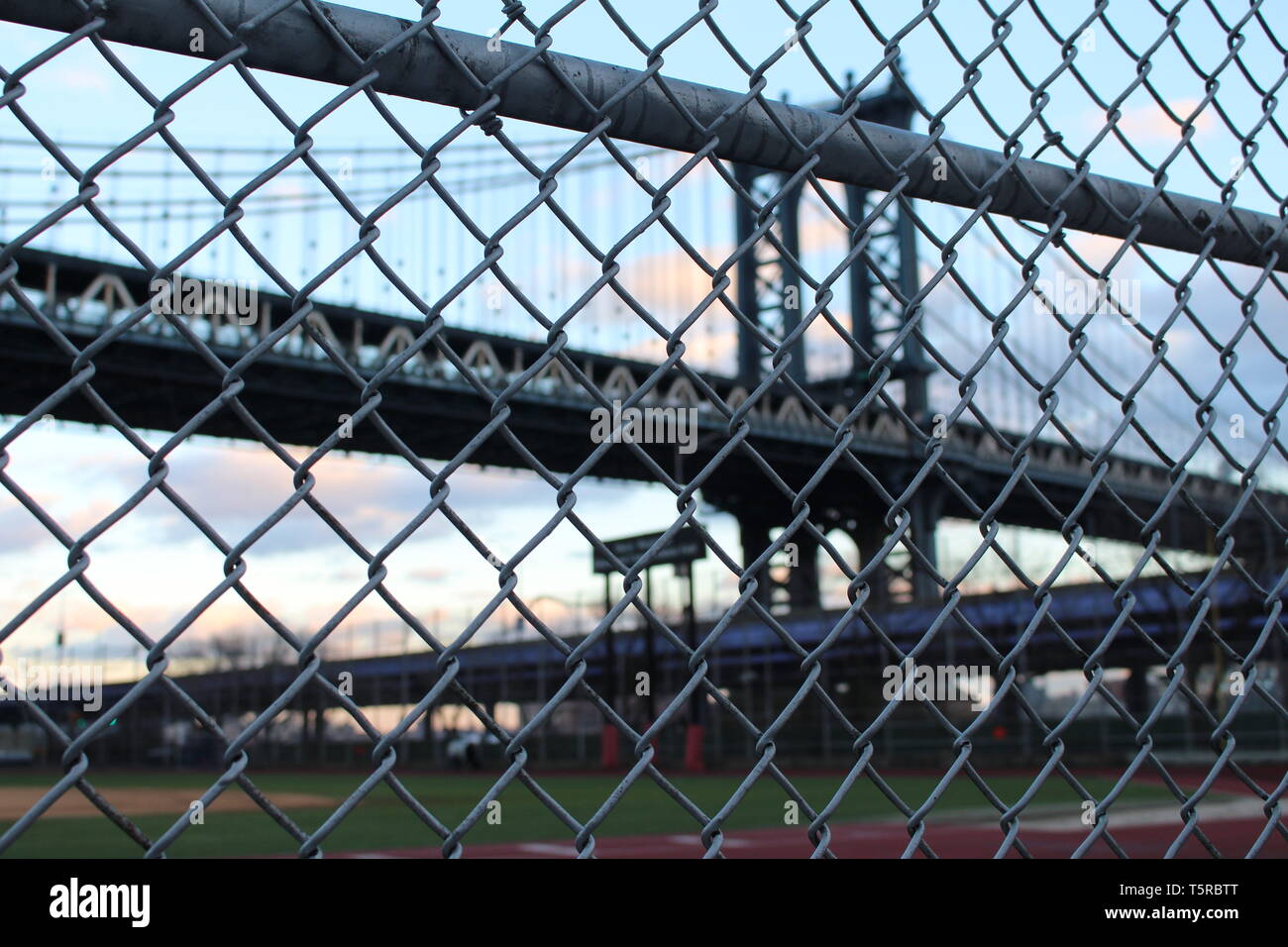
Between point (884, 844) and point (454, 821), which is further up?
point (454, 821)

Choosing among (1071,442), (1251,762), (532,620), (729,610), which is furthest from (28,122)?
(1251,762)

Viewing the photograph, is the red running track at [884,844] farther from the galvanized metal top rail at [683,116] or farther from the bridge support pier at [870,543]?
the bridge support pier at [870,543]

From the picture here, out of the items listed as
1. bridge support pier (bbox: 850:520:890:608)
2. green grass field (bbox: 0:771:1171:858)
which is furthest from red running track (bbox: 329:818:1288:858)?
bridge support pier (bbox: 850:520:890:608)

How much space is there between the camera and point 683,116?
161cm

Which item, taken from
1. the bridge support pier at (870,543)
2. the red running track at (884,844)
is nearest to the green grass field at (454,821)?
the red running track at (884,844)

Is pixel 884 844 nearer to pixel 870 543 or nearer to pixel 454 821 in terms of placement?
pixel 454 821

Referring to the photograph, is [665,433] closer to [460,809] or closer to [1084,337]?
[1084,337]

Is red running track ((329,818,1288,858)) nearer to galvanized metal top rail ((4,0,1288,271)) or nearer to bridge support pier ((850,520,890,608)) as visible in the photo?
galvanized metal top rail ((4,0,1288,271))

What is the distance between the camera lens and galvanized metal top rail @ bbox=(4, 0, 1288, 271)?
1309 mm

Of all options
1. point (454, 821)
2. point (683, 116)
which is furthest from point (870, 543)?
point (683, 116)

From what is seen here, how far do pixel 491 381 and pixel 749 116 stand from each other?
37113 mm

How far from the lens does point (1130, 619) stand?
1.99 metres
